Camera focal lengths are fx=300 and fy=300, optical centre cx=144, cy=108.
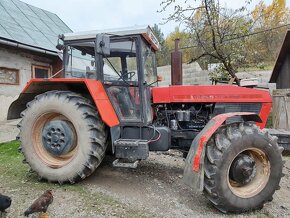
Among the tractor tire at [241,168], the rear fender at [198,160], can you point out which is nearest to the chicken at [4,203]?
the rear fender at [198,160]

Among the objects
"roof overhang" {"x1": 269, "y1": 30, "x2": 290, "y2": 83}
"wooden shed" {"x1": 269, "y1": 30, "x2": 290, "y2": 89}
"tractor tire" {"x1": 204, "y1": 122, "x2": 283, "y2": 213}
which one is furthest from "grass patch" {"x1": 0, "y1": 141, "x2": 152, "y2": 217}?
"wooden shed" {"x1": 269, "y1": 30, "x2": 290, "y2": 89}

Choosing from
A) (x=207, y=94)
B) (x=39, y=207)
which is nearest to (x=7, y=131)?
(x=39, y=207)

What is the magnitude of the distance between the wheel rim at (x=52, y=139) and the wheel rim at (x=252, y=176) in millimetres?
2068

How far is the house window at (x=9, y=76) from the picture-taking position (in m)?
9.80

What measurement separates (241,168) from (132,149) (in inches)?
54.6

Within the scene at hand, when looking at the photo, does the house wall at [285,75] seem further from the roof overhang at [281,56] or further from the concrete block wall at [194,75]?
the concrete block wall at [194,75]

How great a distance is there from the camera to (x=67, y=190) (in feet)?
12.6

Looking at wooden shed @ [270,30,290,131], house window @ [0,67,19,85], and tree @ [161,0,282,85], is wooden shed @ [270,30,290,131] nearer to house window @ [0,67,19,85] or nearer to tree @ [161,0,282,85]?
tree @ [161,0,282,85]

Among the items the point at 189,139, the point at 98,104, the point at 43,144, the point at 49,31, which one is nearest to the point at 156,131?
the point at 189,139

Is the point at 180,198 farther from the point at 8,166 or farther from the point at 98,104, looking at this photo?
the point at 8,166

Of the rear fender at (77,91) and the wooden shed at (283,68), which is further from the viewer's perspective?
the wooden shed at (283,68)

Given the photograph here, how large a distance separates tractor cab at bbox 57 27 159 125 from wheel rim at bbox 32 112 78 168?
71 centimetres

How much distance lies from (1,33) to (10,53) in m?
0.76

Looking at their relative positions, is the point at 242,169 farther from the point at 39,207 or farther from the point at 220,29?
the point at 220,29
